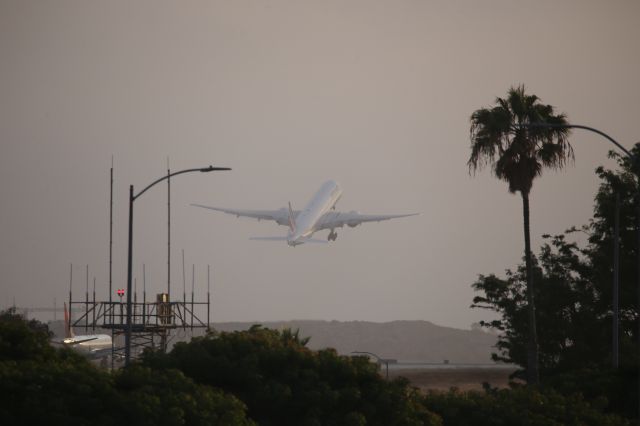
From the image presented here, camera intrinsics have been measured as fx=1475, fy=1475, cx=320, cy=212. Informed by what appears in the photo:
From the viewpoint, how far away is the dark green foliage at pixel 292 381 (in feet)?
147

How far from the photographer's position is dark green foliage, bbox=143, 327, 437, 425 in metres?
44.7

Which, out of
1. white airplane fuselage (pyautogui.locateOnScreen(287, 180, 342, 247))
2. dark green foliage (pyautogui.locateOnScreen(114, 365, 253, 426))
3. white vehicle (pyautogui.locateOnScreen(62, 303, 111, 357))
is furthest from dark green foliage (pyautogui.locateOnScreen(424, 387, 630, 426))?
white vehicle (pyautogui.locateOnScreen(62, 303, 111, 357))

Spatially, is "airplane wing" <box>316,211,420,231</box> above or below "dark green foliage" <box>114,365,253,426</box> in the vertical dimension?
above

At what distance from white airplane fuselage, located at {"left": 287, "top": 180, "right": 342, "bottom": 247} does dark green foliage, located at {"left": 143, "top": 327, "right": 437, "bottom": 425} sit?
65892 millimetres

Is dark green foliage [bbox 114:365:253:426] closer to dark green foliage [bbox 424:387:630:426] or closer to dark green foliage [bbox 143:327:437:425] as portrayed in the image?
dark green foliage [bbox 143:327:437:425]

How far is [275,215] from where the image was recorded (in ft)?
436

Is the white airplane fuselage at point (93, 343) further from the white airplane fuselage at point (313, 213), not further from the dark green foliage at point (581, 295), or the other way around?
the dark green foliage at point (581, 295)

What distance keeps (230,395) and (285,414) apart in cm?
354

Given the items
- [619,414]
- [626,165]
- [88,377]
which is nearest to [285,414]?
[88,377]

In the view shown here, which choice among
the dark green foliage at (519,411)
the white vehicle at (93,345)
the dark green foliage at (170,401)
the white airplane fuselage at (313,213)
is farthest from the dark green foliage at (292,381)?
the white vehicle at (93,345)

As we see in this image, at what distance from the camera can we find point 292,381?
149 ft

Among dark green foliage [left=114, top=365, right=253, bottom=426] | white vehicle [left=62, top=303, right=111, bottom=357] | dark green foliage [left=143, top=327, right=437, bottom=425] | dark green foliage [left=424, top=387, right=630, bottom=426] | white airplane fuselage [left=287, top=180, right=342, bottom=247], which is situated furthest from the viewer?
white vehicle [left=62, top=303, right=111, bottom=357]

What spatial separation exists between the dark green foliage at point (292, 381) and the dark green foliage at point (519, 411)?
258 cm

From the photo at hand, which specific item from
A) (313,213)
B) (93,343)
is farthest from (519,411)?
(93,343)
